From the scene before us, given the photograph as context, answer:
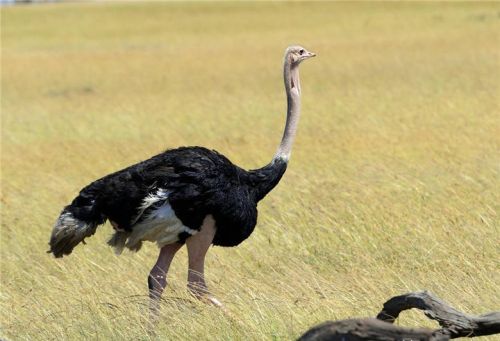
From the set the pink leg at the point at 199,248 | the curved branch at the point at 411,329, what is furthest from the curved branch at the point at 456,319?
the pink leg at the point at 199,248

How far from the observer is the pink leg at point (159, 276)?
6427 mm

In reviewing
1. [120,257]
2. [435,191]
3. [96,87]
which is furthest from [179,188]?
[96,87]

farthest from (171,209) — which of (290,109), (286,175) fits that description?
(286,175)

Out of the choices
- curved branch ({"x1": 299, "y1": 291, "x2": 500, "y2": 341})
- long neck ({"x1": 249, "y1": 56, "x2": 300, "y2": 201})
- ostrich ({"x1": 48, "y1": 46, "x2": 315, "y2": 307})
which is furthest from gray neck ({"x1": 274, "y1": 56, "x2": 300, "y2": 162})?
curved branch ({"x1": 299, "y1": 291, "x2": 500, "y2": 341})

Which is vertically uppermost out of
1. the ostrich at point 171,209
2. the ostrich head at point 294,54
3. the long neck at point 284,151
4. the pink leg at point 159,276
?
the ostrich head at point 294,54

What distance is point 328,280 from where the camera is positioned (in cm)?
745

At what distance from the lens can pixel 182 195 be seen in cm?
653

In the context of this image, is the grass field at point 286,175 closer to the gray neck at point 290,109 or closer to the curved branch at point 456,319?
the gray neck at point 290,109

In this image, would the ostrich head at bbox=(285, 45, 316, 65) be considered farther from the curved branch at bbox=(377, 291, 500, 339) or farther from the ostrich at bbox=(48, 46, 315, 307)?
the curved branch at bbox=(377, 291, 500, 339)

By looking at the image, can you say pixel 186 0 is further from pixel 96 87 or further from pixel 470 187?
pixel 470 187

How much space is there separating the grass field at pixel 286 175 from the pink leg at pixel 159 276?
0.34 ft

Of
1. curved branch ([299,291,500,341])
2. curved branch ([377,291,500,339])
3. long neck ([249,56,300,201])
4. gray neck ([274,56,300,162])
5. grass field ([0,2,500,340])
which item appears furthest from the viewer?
gray neck ([274,56,300,162])

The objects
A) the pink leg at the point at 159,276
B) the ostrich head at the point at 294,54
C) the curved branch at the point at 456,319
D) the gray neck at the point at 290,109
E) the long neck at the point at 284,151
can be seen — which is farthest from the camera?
the ostrich head at the point at 294,54

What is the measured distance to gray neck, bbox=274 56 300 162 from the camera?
7.29 meters
